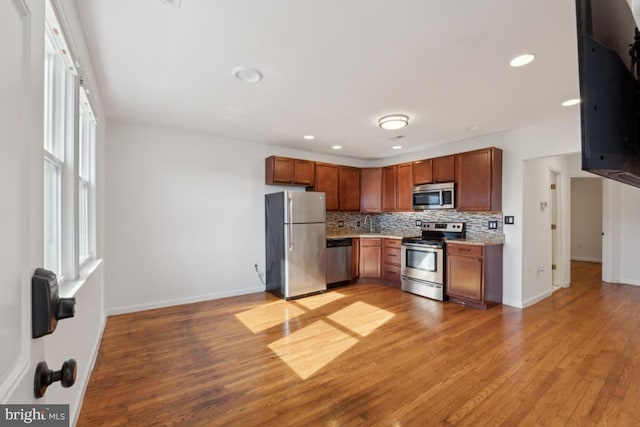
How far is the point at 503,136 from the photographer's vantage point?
4.02 metres

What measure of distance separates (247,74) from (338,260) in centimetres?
343

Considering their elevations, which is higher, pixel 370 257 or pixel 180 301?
pixel 370 257

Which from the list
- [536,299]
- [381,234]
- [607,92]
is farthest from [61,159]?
[536,299]

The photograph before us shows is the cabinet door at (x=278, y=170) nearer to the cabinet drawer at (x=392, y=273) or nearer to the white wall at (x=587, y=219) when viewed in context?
the cabinet drawer at (x=392, y=273)

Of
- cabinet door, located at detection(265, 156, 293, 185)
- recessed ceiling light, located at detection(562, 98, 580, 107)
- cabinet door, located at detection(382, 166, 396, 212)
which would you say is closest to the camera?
recessed ceiling light, located at detection(562, 98, 580, 107)

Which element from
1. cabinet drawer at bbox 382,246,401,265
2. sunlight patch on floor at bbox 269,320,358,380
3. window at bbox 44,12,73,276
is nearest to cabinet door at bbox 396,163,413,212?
cabinet drawer at bbox 382,246,401,265

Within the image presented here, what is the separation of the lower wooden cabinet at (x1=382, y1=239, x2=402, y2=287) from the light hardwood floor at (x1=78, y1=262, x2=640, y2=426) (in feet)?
3.67

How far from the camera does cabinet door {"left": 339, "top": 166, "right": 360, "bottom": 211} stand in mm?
5371

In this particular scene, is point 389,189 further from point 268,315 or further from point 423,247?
point 268,315

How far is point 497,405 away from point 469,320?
1.61 meters

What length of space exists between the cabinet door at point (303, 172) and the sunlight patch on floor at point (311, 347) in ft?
8.18

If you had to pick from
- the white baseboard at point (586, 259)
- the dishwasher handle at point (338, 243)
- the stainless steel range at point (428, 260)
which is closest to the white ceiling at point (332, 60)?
the stainless steel range at point (428, 260)

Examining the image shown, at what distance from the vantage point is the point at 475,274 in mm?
3791

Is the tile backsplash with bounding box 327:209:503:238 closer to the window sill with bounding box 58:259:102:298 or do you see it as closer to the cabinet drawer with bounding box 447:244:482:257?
the cabinet drawer with bounding box 447:244:482:257
